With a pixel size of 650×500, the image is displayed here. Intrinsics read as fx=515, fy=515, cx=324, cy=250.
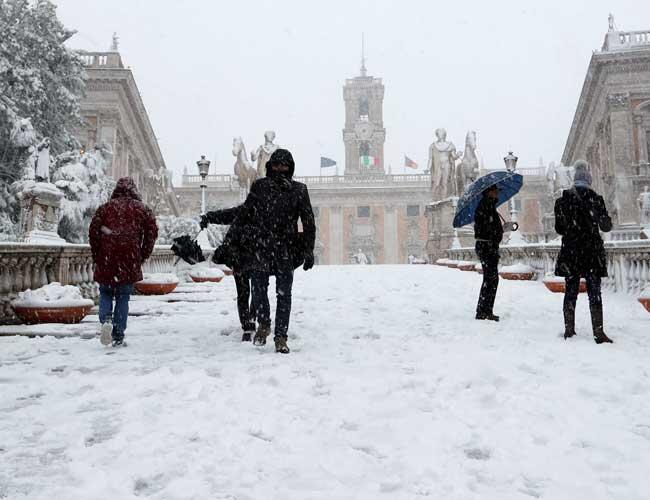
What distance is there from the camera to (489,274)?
5.97 m

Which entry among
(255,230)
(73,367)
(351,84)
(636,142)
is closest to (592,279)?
(255,230)

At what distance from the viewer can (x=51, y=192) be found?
7.66 meters

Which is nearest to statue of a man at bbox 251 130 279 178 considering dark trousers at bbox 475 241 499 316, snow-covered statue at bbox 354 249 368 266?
dark trousers at bbox 475 241 499 316

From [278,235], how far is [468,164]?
1786cm

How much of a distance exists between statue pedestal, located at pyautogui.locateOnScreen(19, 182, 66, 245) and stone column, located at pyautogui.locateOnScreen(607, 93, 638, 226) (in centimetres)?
2614

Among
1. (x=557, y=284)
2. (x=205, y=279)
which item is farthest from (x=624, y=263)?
(x=205, y=279)

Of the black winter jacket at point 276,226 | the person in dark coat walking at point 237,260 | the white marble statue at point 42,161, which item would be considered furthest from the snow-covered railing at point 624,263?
the white marble statue at point 42,161

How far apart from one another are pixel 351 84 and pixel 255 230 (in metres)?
60.1

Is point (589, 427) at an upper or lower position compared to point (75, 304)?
lower

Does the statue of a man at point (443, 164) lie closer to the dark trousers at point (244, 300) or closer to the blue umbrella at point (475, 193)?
the blue umbrella at point (475, 193)

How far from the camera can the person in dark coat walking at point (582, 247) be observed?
15.9ft

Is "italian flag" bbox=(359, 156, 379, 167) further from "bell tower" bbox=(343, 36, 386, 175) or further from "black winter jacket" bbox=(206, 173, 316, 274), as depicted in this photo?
"black winter jacket" bbox=(206, 173, 316, 274)

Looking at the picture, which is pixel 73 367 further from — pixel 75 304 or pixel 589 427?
pixel 589 427

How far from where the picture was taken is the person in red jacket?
4598 millimetres
